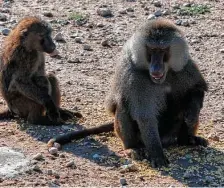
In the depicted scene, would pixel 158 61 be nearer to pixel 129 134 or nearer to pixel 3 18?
pixel 129 134

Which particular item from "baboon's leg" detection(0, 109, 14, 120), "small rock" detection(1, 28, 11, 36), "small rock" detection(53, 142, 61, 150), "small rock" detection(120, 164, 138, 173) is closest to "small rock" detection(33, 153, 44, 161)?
"small rock" detection(53, 142, 61, 150)

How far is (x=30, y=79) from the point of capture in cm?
747

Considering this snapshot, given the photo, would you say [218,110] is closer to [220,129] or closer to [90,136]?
A: [220,129]

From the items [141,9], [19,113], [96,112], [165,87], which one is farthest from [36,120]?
[141,9]

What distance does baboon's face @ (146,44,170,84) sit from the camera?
6387 mm

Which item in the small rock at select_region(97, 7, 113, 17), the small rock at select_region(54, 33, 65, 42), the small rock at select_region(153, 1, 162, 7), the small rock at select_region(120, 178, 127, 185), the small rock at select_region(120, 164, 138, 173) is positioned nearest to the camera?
the small rock at select_region(120, 178, 127, 185)

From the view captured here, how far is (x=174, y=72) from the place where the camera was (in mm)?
6684

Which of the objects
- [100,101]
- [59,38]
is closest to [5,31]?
[59,38]

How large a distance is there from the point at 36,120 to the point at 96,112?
0.71 meters

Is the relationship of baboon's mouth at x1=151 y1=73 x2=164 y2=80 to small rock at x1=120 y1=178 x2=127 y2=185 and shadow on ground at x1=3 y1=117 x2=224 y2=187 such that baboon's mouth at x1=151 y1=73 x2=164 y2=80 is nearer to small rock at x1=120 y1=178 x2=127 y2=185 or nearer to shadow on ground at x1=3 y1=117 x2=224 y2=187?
shadow on ground at x1=3 y1=117 x2=224 y2=187

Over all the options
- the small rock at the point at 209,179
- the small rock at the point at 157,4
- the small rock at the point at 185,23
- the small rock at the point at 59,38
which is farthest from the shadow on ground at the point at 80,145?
the small rock at the point at 157,4

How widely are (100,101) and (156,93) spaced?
5.31 ft

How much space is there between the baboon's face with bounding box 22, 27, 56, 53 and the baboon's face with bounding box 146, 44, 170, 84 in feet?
4.80

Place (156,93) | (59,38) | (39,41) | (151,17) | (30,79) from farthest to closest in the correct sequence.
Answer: (151,17), (59,38), (39,41), (30,79), (156,93)
